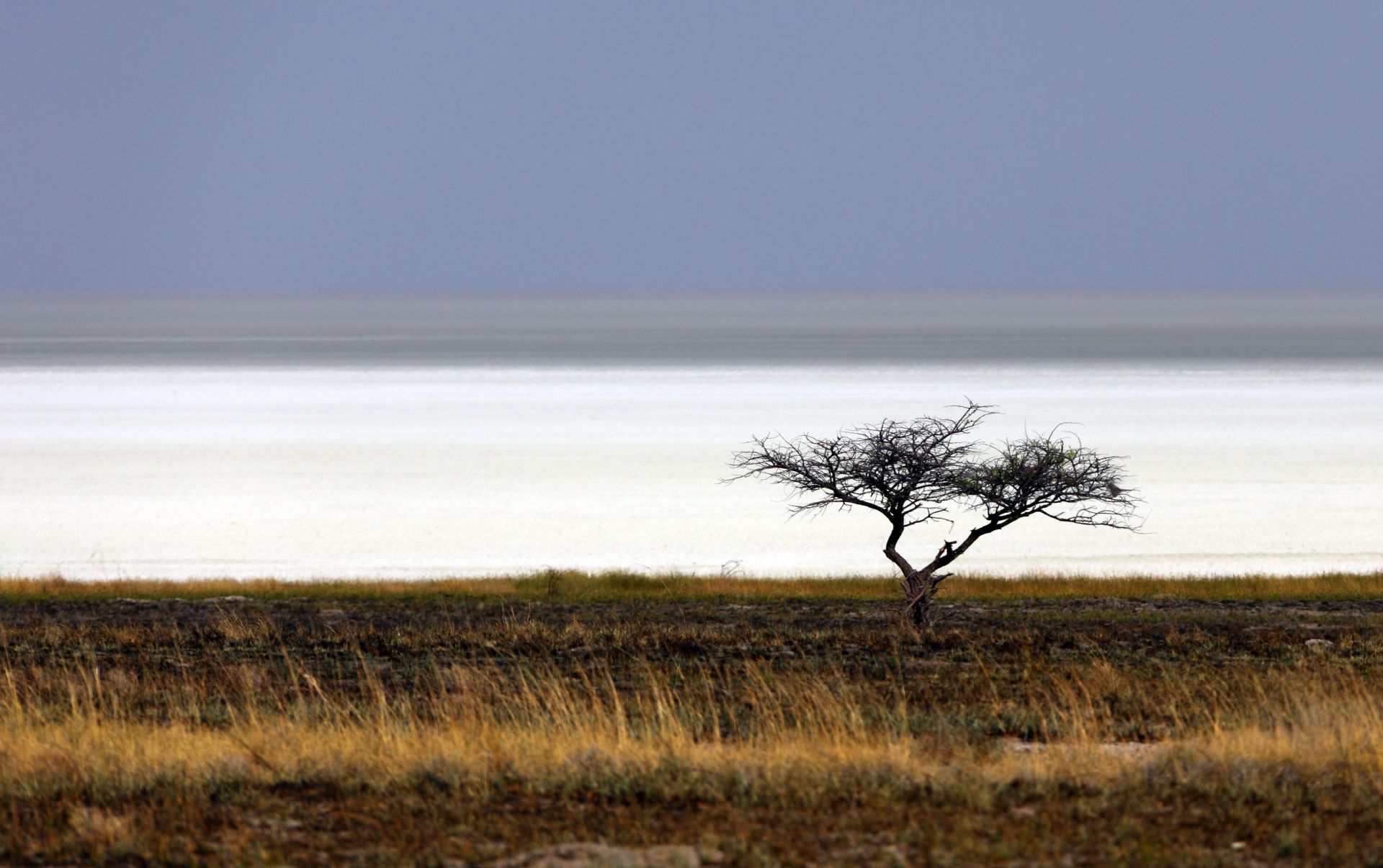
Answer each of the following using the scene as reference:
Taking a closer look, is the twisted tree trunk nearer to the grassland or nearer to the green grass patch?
the grassland

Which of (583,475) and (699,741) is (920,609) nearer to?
(699,741)

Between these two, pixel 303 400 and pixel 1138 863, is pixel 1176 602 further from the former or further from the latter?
pixel 303 400

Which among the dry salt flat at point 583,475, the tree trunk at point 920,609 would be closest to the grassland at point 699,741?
the tree trunk at point 920,609

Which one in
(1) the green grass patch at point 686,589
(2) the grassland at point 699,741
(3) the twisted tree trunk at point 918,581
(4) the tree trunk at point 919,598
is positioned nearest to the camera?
(2) the grassland at point 699,741

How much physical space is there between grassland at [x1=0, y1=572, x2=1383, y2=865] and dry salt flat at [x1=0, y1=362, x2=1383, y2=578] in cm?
1319

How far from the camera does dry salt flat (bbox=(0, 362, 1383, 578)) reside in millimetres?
32156

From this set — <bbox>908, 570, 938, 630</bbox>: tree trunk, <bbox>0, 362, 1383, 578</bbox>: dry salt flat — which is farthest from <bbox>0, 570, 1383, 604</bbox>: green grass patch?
<bbox>908, 570, 938, 630</bbox>: tree trunk

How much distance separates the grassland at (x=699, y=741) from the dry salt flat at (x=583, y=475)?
1319 cm

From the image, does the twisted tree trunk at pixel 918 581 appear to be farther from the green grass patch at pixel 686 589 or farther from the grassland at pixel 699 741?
the green grass patch at pixel 686 589

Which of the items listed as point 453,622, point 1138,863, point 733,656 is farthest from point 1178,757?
point 453,622

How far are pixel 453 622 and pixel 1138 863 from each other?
1285 cm

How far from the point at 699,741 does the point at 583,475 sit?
124 ft

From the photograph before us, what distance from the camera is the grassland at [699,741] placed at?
7.56m

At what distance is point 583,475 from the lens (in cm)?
4775
